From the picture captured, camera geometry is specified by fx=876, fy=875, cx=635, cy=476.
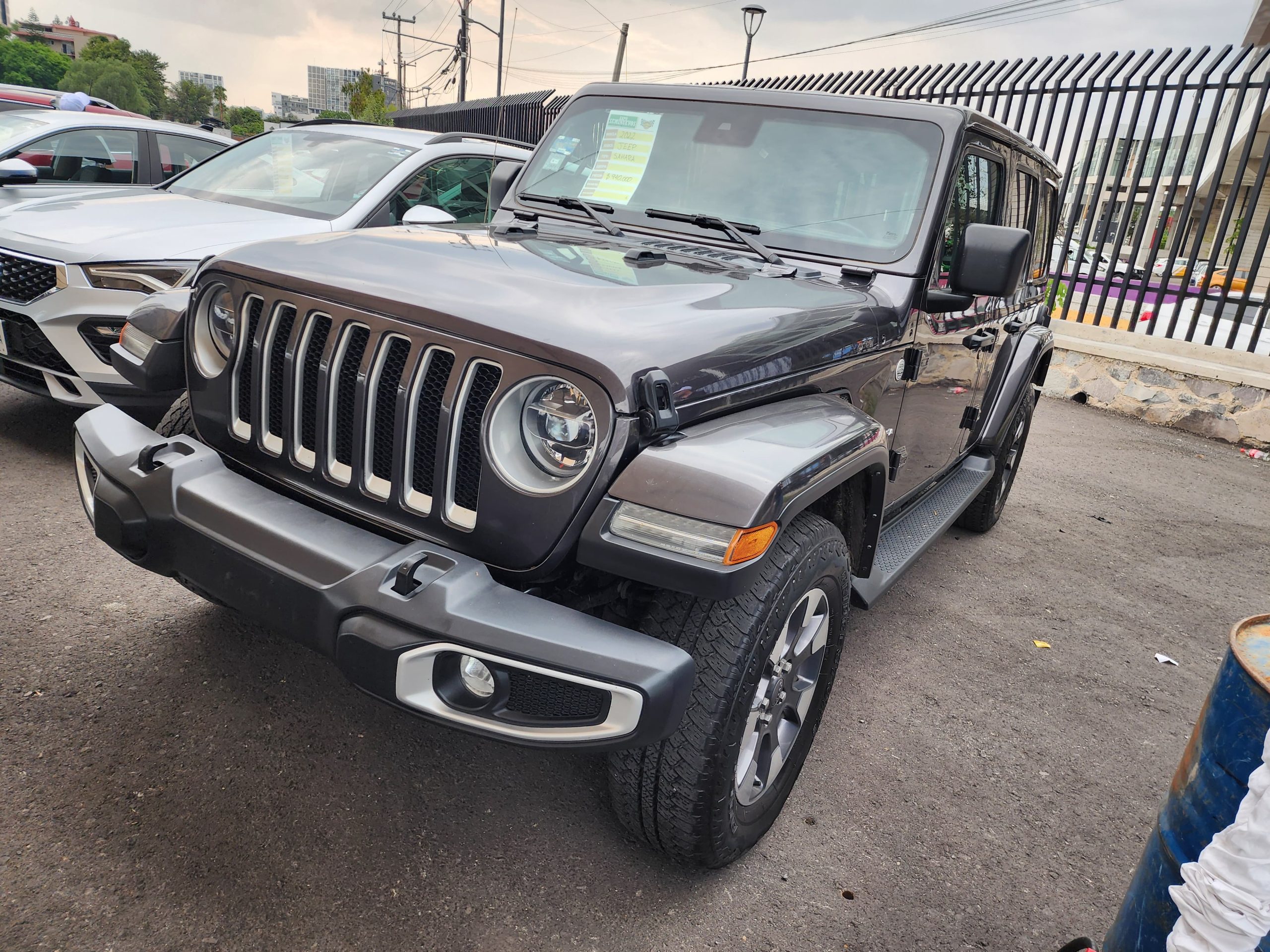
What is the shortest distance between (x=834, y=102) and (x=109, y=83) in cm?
10529

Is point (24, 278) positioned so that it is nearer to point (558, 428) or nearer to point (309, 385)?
point (309, 385)

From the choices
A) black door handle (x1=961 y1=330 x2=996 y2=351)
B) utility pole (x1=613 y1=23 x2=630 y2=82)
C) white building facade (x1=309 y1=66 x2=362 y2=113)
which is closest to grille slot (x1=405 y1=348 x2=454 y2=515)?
black door handle (x1=961 y1=330 x2=996 y2=351)

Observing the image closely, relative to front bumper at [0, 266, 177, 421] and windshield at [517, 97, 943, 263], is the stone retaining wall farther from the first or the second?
front bumper at [0, 266, 177, 421]

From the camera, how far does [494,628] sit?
1.62m

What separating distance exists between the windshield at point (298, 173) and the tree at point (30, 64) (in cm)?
10070

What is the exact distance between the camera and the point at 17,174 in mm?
5137

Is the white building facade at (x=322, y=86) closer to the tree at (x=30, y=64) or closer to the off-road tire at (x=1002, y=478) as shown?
the tree at (x=30, y=64)

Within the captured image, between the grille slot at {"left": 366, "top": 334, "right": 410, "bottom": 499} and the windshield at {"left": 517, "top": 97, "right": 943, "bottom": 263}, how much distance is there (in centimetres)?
133

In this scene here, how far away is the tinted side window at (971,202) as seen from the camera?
9.77 feet

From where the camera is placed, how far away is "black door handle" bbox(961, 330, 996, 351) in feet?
11.7

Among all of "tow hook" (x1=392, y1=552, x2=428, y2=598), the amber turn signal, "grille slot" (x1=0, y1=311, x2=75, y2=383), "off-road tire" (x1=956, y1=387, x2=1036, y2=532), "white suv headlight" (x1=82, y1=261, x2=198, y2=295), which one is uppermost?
the amber turn signal

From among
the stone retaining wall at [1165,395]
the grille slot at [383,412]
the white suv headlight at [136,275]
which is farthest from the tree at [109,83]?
the grille slot at [383,412]

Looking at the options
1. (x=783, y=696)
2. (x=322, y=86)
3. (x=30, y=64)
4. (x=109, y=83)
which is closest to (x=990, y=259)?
(x=783, y=696)

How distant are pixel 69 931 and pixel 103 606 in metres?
1.48
